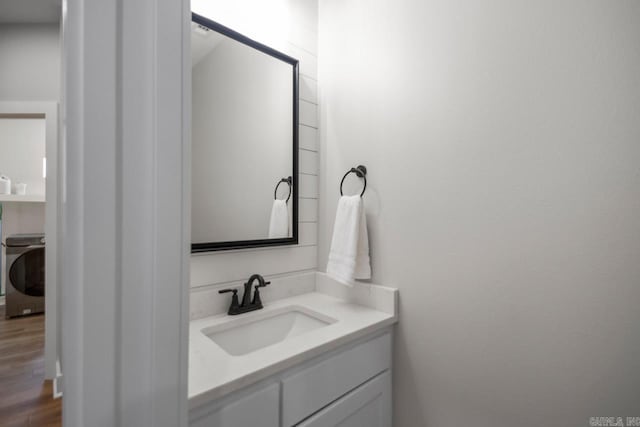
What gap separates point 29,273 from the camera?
3.42 meters

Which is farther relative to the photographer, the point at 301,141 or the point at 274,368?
the point at 301,141

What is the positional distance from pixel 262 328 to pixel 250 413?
0.46 metres

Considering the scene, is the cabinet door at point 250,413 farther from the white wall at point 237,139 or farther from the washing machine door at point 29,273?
the washing machine door at point 29,273

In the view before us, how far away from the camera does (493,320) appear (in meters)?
0.99

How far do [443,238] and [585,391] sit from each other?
0.56 metres

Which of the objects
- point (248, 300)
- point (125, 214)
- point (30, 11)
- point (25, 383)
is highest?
point (30, 11)

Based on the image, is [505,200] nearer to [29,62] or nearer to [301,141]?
[301,141]

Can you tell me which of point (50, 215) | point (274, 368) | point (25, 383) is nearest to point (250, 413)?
point (274, 368)

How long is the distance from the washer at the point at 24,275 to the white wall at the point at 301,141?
11.5 feet

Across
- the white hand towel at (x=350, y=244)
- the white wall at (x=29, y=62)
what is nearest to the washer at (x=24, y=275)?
the white wall at (x=29, y=62)

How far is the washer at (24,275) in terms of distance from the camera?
3266 millimetres

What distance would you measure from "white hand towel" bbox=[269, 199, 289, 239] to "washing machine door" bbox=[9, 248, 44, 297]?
3.59 m

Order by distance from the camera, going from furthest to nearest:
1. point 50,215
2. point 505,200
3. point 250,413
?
1. point 50,215
2. point 505,200
3. point 250,413

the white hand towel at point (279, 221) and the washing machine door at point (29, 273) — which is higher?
the white hand towel at point (279, 221)
